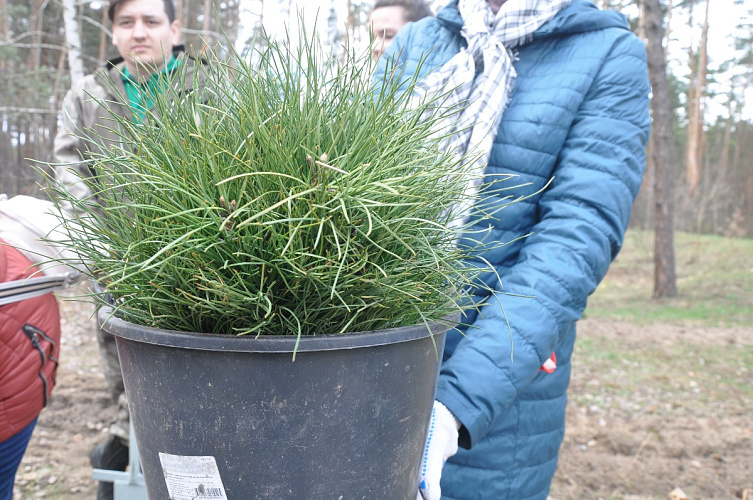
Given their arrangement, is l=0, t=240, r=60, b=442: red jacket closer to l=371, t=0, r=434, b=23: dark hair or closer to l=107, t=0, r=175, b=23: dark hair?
l=107, t=0, r=175, b=23: dark hair

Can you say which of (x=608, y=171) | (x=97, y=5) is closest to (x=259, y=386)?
(x=608, y=171)

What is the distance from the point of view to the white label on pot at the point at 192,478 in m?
0.70

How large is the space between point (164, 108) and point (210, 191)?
0.16 m

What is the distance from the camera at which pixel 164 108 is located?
745mm

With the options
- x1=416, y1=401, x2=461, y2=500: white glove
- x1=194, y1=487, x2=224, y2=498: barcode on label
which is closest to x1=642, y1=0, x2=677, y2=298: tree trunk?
x1=416, y1=401, x2=461, y2=500: white glove

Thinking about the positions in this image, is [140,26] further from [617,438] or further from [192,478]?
[617,438]

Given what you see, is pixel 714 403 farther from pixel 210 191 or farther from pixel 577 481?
pixel 210 191

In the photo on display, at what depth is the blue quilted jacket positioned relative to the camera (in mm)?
1141

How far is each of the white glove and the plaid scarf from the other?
22.8 inches

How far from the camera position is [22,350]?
1.48 meters

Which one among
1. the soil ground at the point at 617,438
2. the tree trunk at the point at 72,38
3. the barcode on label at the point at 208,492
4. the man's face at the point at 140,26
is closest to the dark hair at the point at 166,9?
the man's face at the point at 140,26

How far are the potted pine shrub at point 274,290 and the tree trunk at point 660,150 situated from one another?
904 cm

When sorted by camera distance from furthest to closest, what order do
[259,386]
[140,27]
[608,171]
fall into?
[140,27]
[608,171]
[259,386]

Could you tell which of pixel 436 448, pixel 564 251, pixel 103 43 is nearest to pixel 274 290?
pixel 436 448
